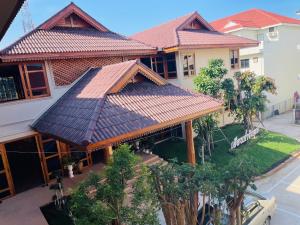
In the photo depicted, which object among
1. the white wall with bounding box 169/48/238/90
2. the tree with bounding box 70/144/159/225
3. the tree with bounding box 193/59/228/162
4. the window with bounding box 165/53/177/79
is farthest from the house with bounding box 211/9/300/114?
the tree with bounding box 70/144/159/225

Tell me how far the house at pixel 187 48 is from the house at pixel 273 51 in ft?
20.4

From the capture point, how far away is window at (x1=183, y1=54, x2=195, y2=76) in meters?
17.3

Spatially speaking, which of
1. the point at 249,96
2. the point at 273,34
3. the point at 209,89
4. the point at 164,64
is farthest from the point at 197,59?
the point at 273,34

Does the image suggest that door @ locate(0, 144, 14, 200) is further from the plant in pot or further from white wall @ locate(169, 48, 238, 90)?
white wall @ locate(169, 48, 238, 90)

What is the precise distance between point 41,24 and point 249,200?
1323 cm

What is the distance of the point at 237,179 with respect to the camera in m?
5.77

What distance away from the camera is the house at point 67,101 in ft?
30.7

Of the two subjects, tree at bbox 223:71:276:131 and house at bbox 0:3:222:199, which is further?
tree at bbox 223:71:276:131

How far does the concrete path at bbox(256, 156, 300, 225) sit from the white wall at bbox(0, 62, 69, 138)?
10.4 m

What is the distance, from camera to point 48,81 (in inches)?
475

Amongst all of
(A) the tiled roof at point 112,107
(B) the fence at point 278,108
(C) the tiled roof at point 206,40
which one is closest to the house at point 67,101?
(A) the tiled roof at point 112,107

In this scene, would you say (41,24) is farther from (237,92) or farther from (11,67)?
(237,92)

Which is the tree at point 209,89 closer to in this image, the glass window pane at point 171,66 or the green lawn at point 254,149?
the green lawn at point 254,149

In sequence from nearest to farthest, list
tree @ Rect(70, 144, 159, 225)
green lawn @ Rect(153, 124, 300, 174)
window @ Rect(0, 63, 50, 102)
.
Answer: tree @ Rect(70, 144, 159, 225)
window @ Rect(0, 63, 50, 102)
green lawn @ Rect(153, 124, 300, 174)
